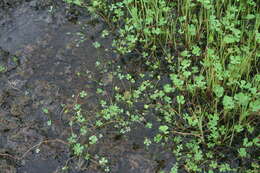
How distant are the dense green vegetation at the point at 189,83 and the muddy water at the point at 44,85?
13cm

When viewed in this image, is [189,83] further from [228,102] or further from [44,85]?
[44,85]

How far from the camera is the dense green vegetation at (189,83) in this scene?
2.73 m

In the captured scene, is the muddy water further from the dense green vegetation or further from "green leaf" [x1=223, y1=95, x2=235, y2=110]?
"green leaf" [x1=223, y1=95, x2=235, y2=110]

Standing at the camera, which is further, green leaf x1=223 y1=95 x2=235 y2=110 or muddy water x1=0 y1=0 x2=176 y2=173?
muddy water x1=0 y1=0 x2=176 y2=173

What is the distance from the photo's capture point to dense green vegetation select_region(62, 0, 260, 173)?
273cm

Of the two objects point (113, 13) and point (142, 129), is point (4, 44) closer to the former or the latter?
point (113, 13)

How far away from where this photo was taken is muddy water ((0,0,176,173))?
9.16ft

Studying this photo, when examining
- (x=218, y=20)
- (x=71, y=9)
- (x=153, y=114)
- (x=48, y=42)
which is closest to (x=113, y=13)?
(x=71, y=9)

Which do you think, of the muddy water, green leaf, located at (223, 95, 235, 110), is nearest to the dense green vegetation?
green leaf, located at (223, 95, 235, 110)

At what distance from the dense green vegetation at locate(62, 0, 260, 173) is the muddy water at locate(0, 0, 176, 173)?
0.13m

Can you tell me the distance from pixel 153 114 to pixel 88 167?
0.80 meters

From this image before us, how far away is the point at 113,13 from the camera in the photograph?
3883 millimetres

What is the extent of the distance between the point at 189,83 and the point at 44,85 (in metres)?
Result: 1.55

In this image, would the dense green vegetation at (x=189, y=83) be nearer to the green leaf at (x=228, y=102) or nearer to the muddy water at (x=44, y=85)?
the green leaf at (x=228, y=102)
